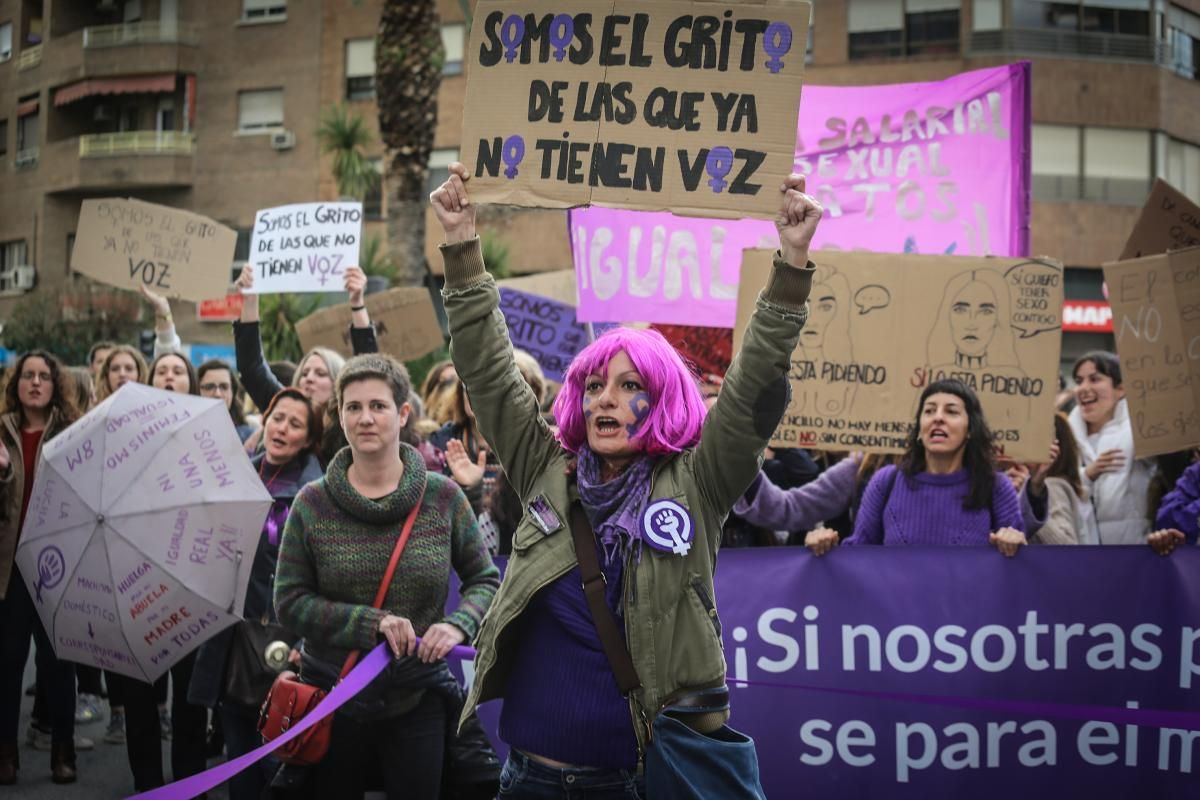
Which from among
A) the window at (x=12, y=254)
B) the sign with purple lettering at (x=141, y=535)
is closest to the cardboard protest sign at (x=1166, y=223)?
the sign with purple lettering at (x=141, y=535)

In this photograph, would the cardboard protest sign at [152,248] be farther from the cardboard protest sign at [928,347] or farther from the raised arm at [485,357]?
the raised arm at [485,357]

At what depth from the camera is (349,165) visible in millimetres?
25328

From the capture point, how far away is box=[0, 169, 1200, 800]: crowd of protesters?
2.71 meters

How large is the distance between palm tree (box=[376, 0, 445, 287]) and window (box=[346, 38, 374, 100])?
14.1m

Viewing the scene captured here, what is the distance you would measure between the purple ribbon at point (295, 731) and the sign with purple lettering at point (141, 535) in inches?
32.9

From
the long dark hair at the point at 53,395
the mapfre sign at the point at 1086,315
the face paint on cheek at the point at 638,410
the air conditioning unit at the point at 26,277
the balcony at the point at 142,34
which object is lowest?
the face paint on cheek at the point at 638,410

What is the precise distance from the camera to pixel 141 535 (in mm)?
4387

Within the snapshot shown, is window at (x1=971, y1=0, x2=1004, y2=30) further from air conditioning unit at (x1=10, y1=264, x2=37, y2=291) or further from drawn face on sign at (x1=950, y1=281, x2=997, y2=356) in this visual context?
air conditioning unit at (x1=10, y1=264, x2=37, y2=291)

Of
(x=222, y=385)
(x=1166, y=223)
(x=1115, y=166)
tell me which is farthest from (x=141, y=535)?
(x=1115, y=166)

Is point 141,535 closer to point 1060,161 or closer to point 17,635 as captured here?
point 17,635

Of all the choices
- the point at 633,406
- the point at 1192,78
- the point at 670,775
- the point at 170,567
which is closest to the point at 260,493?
the point at 170,567

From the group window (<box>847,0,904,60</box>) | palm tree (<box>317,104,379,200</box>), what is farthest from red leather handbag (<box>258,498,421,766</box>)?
window (<box>847,0,904,60</box>)

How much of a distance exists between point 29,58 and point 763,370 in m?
36.3

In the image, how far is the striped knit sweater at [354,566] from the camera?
3.79 meters
